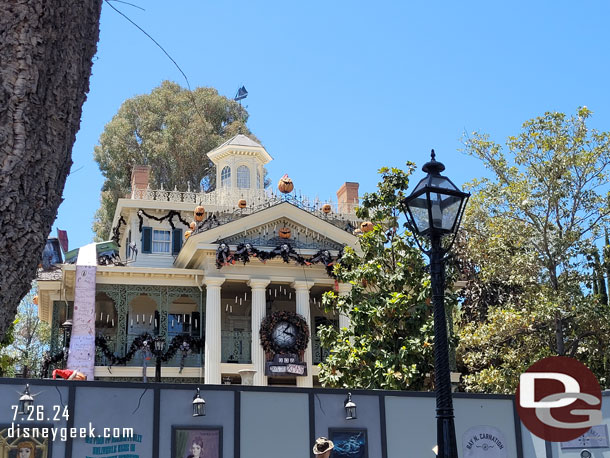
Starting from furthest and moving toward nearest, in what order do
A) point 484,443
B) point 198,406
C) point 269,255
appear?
point 269,255
point 484,443
point 198,406

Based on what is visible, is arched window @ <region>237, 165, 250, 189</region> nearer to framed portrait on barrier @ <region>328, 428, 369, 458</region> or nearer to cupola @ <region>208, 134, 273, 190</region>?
cupola @ <region>208, 134, 273, 190</region>

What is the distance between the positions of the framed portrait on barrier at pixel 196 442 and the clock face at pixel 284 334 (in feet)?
53.3

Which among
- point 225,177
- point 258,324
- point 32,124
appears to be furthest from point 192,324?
point 32,124

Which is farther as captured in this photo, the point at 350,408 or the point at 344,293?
the point at 344,293

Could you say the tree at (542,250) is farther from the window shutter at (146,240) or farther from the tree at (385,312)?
the window shutter at (146,240)

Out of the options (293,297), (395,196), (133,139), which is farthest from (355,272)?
(133,139)

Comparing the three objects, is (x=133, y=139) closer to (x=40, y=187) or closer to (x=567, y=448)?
(x=567, y=448)

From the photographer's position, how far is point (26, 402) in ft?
38.4

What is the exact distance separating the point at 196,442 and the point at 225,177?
27057 mm

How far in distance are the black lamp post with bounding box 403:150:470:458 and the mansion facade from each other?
20.8 meters

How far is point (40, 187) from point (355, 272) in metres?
19.0

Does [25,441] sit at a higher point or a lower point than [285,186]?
lower

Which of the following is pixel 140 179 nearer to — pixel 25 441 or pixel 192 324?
pixel 192 324

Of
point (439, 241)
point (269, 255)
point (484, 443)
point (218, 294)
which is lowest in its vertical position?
point (484, 443)
